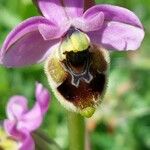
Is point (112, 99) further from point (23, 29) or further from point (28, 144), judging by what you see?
point (23, 29)

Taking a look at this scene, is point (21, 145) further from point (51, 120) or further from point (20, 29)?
point (51, 120)

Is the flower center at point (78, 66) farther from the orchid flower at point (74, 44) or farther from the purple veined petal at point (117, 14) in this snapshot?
the purple veined petal at point (117, 14)

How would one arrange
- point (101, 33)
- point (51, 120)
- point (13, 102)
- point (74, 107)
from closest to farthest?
point (74, 107)
point (101, 33)
point (13, 102)
point (51, 120)

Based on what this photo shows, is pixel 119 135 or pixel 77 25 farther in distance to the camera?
pixel 119 135

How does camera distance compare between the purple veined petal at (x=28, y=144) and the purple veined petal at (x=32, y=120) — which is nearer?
the purple veined petal at (x=28, y=144)

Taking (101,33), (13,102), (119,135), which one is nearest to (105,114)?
(119,135)

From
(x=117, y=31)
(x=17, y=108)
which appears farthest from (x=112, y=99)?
(x=117, y=31)

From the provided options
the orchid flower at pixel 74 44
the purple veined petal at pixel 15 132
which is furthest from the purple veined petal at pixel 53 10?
the purple veined petal at pixel 15 132
